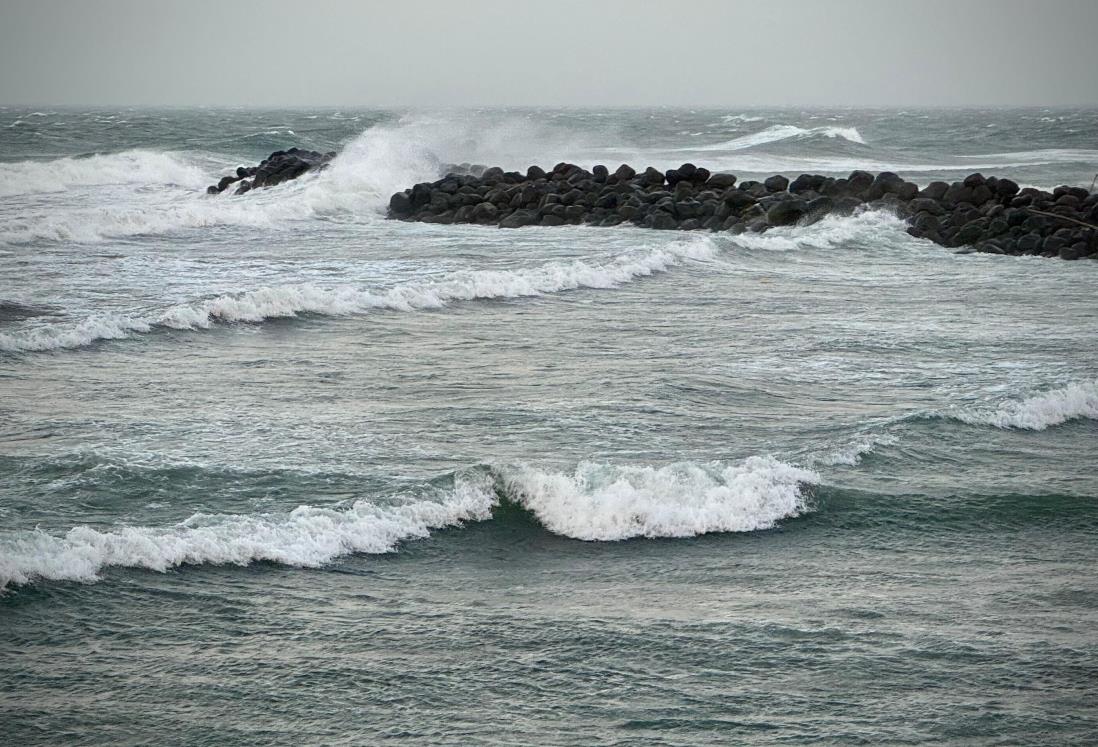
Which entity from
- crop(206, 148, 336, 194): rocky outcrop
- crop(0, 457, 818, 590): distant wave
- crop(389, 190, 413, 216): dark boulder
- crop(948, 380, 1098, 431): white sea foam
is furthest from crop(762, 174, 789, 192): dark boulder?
crop(0, 457, 818, 590): distant wave

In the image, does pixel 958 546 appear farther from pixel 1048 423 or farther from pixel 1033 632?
pixel 1048 423

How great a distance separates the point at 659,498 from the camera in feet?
27.8

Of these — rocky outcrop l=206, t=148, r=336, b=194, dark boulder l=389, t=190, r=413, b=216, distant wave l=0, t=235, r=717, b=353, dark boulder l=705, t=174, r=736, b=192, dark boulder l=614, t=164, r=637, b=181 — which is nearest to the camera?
distant wave l=0, t=235, r=717, b=353

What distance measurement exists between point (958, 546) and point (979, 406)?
133 inches

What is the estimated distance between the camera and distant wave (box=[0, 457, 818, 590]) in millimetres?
7258

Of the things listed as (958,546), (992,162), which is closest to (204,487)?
(958,546)

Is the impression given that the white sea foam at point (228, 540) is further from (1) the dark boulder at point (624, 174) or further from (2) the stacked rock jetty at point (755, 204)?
(1) the dark boulder at point (624, 174)

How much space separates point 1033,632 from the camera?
6.56 meters

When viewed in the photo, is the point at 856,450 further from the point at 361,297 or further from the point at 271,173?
the point at 271,173

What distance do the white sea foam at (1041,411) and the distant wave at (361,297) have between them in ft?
26.2

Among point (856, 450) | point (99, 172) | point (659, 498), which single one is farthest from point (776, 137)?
point (659, 498)

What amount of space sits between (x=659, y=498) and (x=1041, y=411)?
4251 millimetres

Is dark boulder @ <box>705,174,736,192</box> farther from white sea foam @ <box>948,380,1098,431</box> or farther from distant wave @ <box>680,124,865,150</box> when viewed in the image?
distant wave @ <box>680,124,865,150</box>

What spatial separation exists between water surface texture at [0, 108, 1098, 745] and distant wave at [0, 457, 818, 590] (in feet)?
0.07
